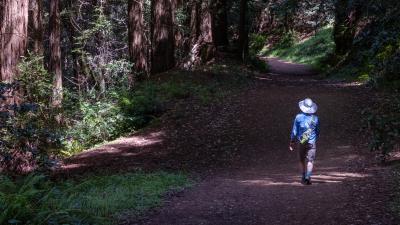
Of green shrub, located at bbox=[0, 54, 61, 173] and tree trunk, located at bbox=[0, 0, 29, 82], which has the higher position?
tree trunk, located at bbox=[0, 0, 29, 82]

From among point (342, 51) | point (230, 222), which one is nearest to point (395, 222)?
point (230, 222)

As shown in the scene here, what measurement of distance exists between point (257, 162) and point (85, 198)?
5.42m

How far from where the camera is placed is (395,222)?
6586 millimetres

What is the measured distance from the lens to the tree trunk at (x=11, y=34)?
37.8 ft

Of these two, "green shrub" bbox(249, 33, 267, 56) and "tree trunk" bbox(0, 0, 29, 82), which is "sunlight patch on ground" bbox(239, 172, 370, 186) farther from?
"green shrub" bbox(249, 33, 267, 56)

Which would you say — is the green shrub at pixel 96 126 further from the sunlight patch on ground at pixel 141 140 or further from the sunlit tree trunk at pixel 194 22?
the sunlit tree trunk at pixel 194 22

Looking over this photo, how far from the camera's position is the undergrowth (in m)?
5.93

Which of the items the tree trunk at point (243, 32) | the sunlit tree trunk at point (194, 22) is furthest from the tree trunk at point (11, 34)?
the tree trunk at point (243, 32)

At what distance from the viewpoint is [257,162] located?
39.7 feet

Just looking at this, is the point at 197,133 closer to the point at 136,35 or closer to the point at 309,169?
the point at 309,169

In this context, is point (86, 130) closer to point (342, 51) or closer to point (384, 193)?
point (384, 193)

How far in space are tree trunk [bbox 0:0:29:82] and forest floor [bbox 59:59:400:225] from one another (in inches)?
105

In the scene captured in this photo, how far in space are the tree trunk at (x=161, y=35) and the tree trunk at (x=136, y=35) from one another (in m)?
0.63

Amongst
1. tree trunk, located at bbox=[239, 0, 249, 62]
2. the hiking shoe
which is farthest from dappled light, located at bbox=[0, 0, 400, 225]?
tree trunk, located at bbox=[239, 0, 249, 62]
